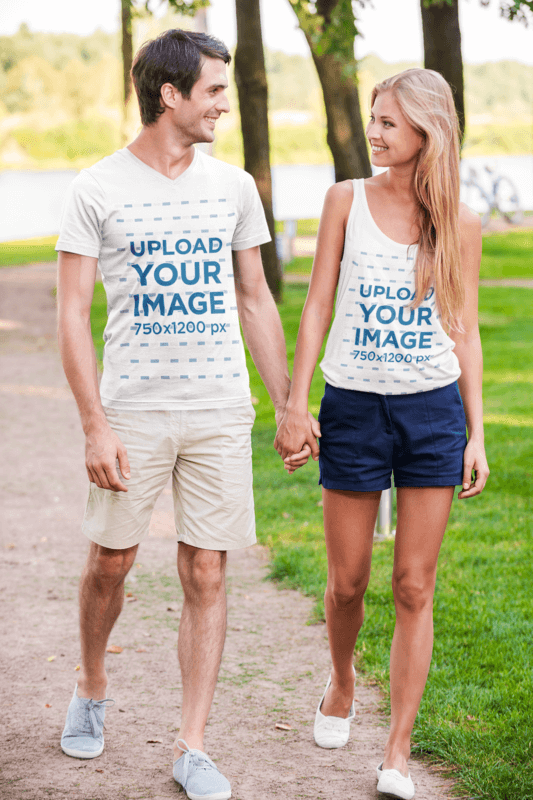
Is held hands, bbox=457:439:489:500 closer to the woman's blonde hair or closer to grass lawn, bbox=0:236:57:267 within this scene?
the woman's blonde hair

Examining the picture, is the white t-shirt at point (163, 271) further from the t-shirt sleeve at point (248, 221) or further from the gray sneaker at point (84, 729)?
the gray sneaker at point (84, 729)

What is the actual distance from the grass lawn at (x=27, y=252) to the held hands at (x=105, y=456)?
2472 cm

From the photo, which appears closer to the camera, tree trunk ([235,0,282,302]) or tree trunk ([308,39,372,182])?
tree trunk ([308,39,372,182])

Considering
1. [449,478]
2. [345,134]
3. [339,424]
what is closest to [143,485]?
[339,424]

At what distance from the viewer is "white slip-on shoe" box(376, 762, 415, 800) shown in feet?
9.30

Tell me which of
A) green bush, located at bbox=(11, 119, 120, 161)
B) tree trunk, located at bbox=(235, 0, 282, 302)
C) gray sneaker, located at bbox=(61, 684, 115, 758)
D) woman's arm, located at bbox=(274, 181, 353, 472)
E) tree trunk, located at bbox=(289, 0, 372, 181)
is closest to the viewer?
woman's arm, located at bbox=(274, 181, 353, 472)

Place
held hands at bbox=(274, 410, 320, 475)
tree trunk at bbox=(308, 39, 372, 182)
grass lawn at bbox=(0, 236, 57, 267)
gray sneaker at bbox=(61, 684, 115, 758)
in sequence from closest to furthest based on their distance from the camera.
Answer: held hands at bbox=(274, 410, 320, 475) → gray sneaker at bbox=(61, 684, 115, 758) → tree trunk at bbox=(308, 39, 372, 182) → grass lawn at bbox=(0, 236, 57, 267)

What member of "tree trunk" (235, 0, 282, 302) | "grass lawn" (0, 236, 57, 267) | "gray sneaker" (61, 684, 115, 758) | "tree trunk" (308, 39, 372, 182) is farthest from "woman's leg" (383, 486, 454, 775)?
"grass lawn" (0, 236, 57, 267)

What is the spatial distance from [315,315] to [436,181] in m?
0.52

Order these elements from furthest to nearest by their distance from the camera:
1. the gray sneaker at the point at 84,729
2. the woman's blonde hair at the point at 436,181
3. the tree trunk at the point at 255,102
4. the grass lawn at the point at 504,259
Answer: the grass lawn at the point at 504,259 → the tree trunk at the point at 255,102 → the gray sneaker at the point at 84,729 → the woman's blonde hair at the point at 436,181

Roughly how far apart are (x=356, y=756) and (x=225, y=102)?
6.99ft

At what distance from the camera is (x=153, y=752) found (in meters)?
3.21

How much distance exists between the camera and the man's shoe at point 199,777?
9.33 ft

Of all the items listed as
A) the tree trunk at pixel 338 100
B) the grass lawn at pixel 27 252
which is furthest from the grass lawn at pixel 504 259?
the grass lawn at pixel 27 252
